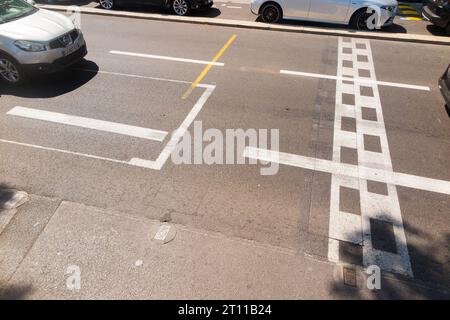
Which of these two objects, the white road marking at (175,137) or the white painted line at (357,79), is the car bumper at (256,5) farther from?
the white road marking at (175,137)

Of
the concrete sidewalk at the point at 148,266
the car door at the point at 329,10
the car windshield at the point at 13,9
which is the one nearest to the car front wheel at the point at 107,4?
the car windshield at the point at 13,9

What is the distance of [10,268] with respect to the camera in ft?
12.6

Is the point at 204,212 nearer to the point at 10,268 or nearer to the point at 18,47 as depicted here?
the point at 10,268

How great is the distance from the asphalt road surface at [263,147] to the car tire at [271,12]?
264 centimetres

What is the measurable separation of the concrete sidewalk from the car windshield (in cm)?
549

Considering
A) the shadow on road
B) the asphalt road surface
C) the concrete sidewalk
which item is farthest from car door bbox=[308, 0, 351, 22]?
the shadow on road

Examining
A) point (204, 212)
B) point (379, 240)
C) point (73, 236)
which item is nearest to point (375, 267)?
point (379, 240)

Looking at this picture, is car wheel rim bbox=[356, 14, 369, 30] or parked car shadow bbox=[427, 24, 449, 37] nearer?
car wheel rim bbox=[356, 14, 369, 30]

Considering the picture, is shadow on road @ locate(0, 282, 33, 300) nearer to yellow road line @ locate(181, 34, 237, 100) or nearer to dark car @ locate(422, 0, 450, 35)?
yellow road line @ locate(181, 34, 237, 100)

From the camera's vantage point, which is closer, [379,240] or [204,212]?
[379,240]

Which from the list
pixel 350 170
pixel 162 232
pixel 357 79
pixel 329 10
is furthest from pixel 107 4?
pixel 350 170

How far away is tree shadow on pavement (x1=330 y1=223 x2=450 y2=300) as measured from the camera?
11.6ft

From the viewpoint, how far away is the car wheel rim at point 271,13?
1165 centimetres

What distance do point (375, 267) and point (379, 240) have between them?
1.51ft
